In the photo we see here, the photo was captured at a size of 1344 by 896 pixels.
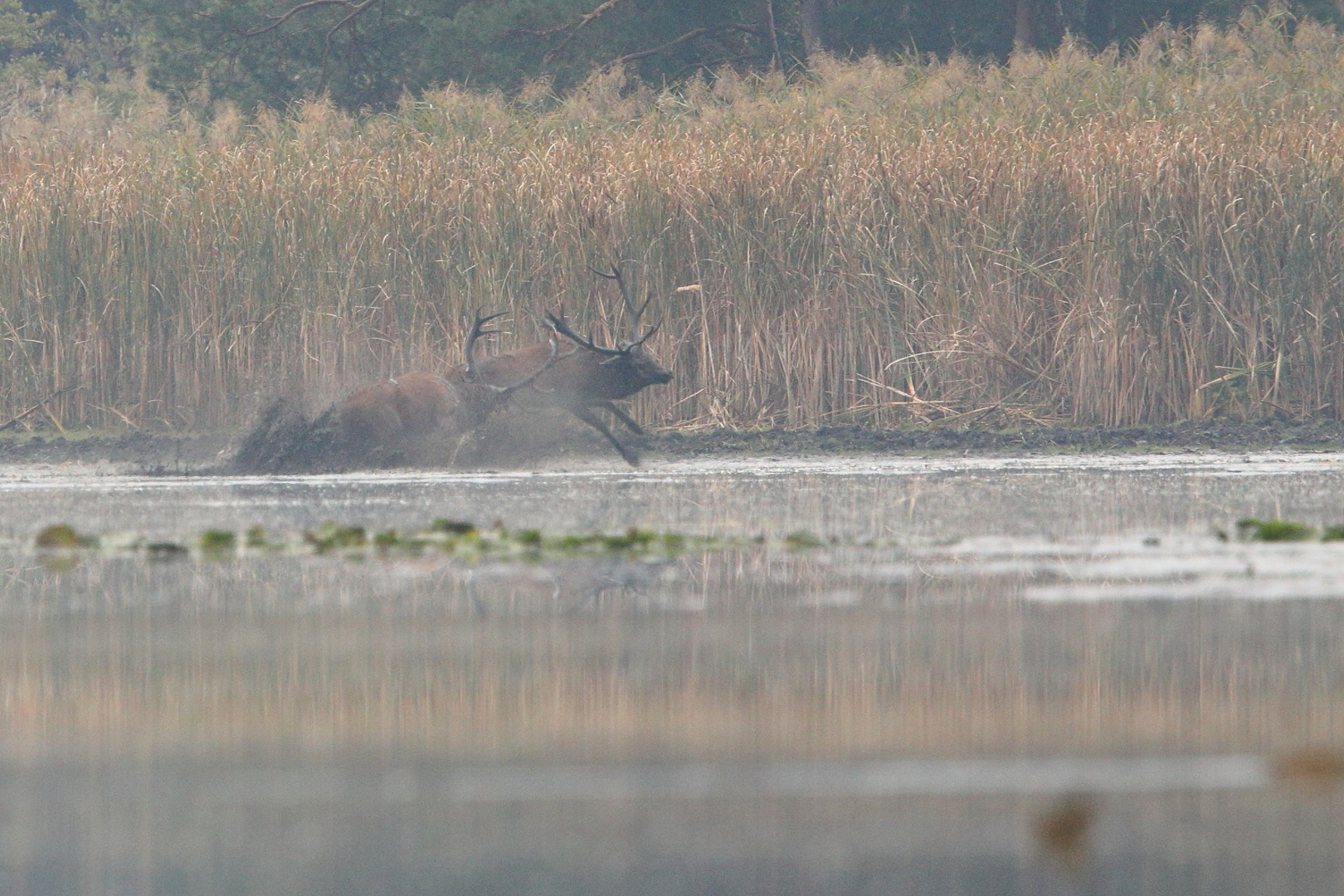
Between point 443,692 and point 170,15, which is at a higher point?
point 170,15

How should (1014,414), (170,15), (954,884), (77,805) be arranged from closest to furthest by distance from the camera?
(954,884)
(77,805)
(1014,414)
(170,15)

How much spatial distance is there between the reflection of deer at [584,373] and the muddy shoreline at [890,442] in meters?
0.44

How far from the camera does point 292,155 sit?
15281 millimetres

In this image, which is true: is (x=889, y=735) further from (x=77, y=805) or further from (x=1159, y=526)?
(x=1159, y=526)

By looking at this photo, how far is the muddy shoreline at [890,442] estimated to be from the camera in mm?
12234

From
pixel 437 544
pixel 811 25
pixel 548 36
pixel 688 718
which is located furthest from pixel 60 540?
pixel 811 25

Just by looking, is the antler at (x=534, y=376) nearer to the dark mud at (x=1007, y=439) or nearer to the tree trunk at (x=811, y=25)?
the dark mud at (x=1007, y=439)

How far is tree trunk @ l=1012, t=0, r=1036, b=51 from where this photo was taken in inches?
938

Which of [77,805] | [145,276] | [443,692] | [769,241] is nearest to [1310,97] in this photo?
[769,241]

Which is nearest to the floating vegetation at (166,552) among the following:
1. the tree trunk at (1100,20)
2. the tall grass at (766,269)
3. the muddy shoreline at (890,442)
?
the muddy shoreline at (890,442)

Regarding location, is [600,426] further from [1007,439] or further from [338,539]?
[338,539]

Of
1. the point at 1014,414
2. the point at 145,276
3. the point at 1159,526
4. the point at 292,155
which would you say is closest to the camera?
the point at 1159,526

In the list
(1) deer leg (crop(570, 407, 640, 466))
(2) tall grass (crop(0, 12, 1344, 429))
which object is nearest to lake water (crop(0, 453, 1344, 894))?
(1) deer leg (crop(570, 407, 640, 466))

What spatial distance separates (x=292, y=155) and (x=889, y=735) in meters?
12.7
